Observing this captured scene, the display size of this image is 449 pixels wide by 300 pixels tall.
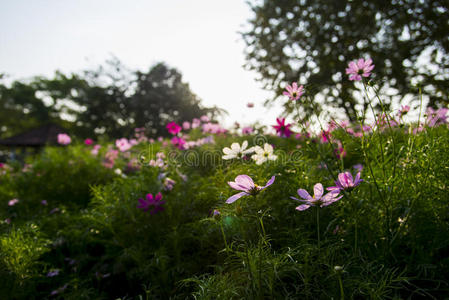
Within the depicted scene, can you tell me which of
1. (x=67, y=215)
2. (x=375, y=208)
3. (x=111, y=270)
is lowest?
(x=111, y=270)

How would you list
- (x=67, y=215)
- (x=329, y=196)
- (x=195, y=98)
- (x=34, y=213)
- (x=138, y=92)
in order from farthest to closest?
1. (x=138, y=92)
2. (x=195, y=98)
3. (x=34, y=213)
4. (x=67, y=215)
5. (x=329, y=196)

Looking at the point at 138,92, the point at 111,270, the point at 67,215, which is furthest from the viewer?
the point at 138,92

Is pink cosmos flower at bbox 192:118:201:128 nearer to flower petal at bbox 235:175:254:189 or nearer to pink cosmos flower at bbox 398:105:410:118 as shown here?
pink cosmos flower at bbox 398:105:410:118

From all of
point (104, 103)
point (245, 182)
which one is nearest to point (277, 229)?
point (245, 182)

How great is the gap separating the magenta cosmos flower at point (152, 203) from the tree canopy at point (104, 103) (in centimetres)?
1598

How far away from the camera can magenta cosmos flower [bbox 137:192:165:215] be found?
5.90ft

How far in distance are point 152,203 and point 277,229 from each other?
2.63 feet

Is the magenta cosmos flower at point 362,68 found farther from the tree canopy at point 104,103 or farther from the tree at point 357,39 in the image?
the tree canopy at point 104,103

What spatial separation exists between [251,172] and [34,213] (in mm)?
2328

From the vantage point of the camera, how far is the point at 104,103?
Result: 2266cm

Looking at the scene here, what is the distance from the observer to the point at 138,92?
840 inches

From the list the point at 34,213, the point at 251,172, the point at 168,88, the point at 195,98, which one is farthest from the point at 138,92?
the point at 251,172

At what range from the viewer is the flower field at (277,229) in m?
1.00

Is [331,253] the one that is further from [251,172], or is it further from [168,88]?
[168,88]
